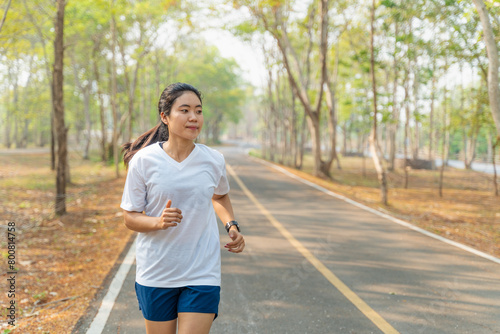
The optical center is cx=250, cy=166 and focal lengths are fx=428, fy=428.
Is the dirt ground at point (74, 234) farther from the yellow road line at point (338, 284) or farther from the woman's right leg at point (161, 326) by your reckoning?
the yellow road line at point (338, 284)

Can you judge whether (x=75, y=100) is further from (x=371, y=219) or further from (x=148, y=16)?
(x=371, y=219)

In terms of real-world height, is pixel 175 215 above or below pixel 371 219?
above

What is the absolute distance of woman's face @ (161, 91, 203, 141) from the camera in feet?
7.98

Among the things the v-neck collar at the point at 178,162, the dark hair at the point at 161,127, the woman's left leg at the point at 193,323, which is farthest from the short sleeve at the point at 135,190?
the woman's left leg at the point at 193,323

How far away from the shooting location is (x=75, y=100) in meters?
45.2

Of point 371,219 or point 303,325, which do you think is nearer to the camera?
point 303,325

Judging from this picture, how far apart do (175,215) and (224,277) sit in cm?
364

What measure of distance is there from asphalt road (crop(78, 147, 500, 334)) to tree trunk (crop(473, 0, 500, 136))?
259 cm

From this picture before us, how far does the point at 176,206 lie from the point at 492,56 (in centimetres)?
673

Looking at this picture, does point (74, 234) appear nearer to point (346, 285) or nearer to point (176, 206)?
point (346, 285)

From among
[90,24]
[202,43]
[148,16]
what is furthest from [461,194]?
[202,43]

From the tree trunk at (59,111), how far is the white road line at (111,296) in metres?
4.27

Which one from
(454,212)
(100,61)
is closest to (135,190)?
(454,212)

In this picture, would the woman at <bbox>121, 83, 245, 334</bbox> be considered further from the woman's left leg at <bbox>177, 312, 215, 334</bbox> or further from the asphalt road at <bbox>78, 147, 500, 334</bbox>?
the asphalt road at <bbox>78, 147, 500, 334</bbox>
